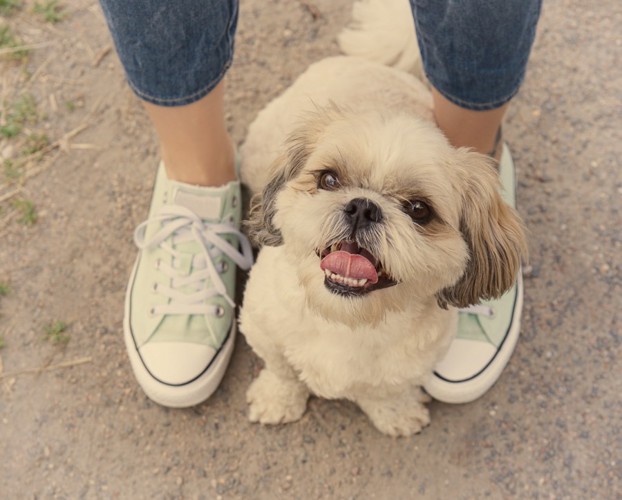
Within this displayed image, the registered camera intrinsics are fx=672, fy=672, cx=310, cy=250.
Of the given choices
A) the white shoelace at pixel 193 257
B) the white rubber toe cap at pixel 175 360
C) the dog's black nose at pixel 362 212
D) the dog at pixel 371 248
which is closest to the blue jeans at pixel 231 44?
the dog at pixel 371 248

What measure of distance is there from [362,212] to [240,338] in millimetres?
1091

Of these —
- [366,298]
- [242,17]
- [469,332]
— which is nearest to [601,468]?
[469,332]

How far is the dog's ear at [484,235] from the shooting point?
4.99ft

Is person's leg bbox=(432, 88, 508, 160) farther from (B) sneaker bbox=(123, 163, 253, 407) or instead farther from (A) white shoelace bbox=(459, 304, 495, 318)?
(B) sneaker bbox=(123, 163, 253, 407)

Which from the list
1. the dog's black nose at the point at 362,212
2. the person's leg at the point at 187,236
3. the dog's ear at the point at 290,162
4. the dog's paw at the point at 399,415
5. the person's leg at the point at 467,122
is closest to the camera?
the dog's black nose at the point at 362,212

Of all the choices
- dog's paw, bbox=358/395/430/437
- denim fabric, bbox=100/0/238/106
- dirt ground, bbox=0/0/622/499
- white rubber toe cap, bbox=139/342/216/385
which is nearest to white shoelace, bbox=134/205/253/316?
white rubber toe cap, bbox=139/342/216/385

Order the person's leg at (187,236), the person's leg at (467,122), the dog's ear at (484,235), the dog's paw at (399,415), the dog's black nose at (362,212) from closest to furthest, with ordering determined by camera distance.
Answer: the dog's black nose at (362,212)
the dog's ear at (484,235)
the person's leg at (187,236)
the person's leg at (467,122)
the dog's paw at (399,415)

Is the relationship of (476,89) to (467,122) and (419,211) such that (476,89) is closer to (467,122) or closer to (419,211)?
(467,122)

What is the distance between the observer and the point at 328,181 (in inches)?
60.9

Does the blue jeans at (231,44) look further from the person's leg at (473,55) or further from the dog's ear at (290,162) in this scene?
the dog's ear at (290,162)

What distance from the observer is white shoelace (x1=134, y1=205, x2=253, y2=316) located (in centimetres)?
222

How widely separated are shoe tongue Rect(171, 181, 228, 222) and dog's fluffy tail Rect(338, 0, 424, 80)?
0.79 meters

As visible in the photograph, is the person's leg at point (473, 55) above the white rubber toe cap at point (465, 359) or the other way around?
above

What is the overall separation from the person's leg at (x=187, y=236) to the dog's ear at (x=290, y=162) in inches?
14.8
